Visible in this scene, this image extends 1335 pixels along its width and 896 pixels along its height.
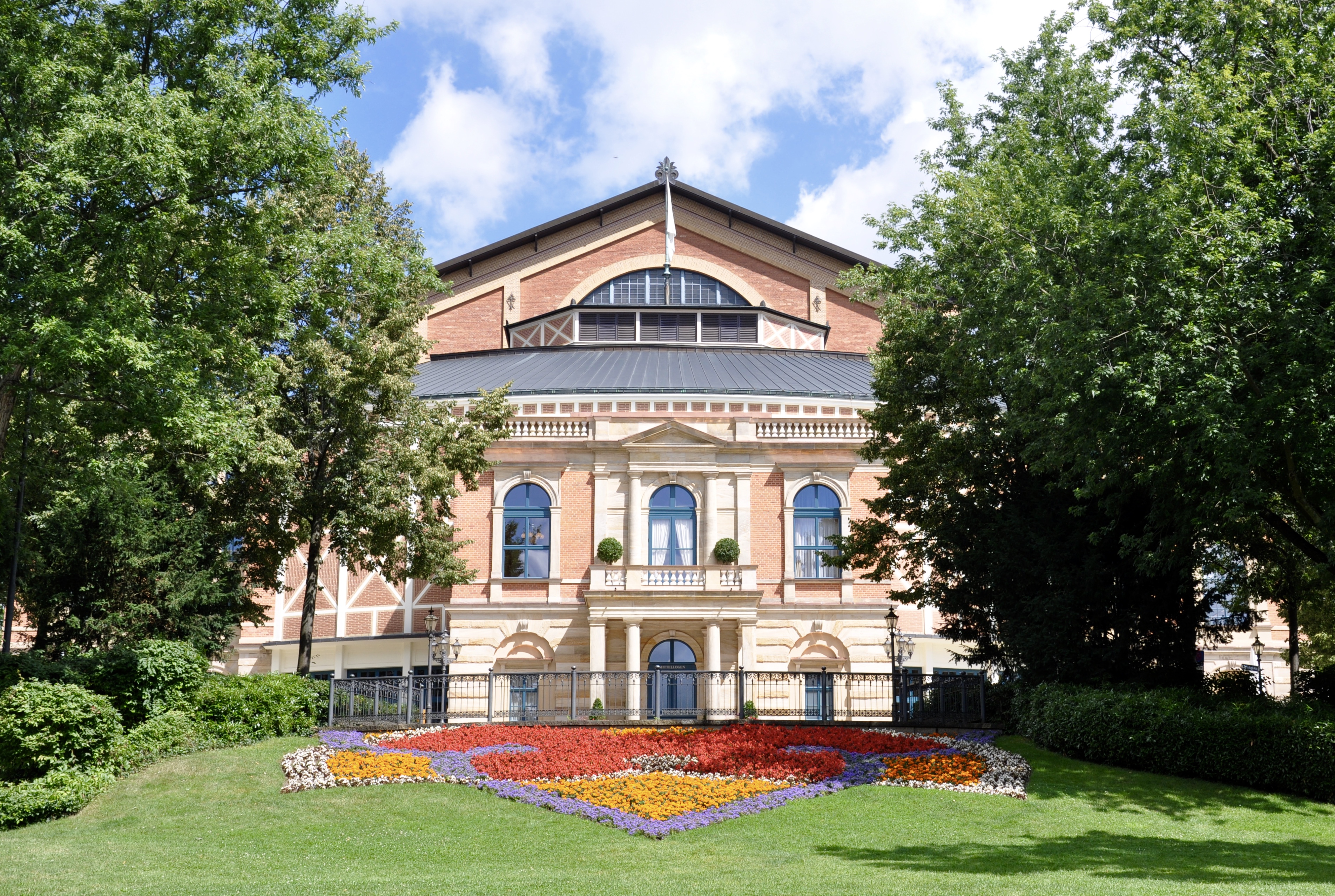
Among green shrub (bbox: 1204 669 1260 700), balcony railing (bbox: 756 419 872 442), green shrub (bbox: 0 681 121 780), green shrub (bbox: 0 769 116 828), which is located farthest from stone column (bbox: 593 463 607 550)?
green shrub (bbox: 0 769 116 828)

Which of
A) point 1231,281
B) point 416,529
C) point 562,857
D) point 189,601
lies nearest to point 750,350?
point 416,529

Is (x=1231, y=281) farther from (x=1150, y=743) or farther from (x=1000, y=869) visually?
(x=1000, y=869)

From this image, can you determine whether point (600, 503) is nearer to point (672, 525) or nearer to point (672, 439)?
point (672, 525)

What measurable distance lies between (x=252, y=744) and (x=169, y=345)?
7.47 meters

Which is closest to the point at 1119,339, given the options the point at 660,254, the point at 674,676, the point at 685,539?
the point at 674,676

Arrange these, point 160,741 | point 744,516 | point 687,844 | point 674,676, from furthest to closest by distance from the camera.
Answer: point 744,516 < point 674,676 < point 160,741 < point 687,844

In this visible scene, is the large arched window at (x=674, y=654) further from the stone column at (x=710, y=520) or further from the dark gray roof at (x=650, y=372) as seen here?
the dark gray roof at (x=650, y=372)

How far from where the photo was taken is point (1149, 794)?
1666 centimetres

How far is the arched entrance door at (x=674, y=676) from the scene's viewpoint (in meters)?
31.2

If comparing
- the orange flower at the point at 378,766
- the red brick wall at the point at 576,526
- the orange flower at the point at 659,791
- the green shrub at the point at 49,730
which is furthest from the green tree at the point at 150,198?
the red brick wall at the point at 576,526

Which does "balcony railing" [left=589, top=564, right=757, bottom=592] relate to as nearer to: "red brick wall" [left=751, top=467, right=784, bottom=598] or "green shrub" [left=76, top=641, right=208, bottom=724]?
"red brick wall" [left=751, top=467, right=784, bottom=598]

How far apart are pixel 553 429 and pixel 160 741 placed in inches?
667

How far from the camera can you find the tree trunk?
25000mm

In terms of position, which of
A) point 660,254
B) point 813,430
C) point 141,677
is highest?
point 660,254
